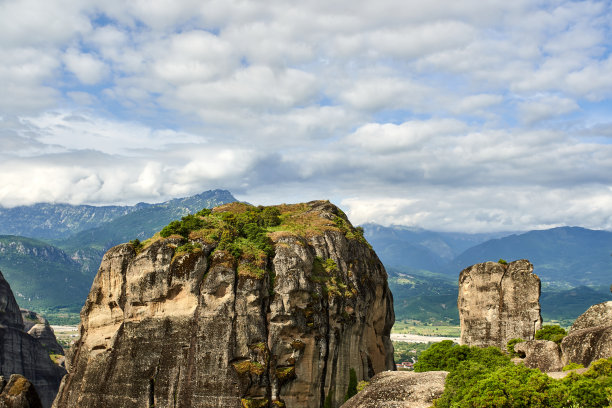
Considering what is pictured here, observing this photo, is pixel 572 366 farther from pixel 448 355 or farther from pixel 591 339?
pixel 448 355

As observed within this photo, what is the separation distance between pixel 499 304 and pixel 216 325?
4321 cm

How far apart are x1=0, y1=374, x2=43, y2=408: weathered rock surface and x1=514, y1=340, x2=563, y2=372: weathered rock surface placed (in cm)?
6103

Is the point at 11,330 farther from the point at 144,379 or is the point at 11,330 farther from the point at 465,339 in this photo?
the point at 465,339

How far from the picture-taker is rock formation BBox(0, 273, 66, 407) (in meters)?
121

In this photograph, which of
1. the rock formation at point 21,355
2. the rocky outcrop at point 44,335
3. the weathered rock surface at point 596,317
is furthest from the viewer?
the rocky outcrop at point 44,335

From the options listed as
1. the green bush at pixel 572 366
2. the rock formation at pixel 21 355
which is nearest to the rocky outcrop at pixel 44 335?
the rock formation at pixel 21 355

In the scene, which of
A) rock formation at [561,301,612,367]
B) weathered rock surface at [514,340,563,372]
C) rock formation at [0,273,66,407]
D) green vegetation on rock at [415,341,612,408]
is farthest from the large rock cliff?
rock formation at [0,273,66,407]

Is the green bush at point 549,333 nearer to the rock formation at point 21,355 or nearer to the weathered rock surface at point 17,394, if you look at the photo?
the weathered rock surface at point 17,394

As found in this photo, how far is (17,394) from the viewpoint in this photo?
6894cm

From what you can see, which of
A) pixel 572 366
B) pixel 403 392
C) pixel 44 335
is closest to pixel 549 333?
pixel 572 366

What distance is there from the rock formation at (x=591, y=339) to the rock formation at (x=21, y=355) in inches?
4374

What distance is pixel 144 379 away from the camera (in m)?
67.6

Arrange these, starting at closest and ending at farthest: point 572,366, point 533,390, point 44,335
A: point 533,390
point 572,366
point 44,335

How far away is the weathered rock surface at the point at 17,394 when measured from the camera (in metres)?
68.4
